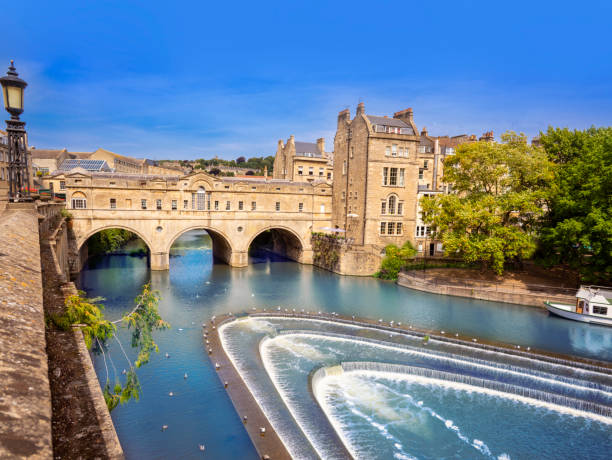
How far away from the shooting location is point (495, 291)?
31.3 meters

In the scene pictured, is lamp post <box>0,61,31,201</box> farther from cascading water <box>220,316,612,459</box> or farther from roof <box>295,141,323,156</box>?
roof <box>295,141,323,156</box>

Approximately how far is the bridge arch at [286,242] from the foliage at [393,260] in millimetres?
10017

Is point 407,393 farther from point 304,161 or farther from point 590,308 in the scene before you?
point 304,161

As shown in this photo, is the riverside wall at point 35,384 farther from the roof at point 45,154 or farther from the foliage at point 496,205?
the roof at point 45,154

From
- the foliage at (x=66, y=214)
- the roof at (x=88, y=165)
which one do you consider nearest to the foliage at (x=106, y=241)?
the foliage at (x=66, y=214)

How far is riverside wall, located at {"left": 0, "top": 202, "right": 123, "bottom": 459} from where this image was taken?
224cm

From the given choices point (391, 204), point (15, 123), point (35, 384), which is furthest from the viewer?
point (391, 204)

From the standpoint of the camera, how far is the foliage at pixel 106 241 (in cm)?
4653

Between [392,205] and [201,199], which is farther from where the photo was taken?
[392,205]

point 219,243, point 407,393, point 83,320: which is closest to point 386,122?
point 219,243

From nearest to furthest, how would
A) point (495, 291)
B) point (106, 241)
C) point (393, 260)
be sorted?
1. point (495, 291)
2. point (393, 260)
3. point (106, 241)

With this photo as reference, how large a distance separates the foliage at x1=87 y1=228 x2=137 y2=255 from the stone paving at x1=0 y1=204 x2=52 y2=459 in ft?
151

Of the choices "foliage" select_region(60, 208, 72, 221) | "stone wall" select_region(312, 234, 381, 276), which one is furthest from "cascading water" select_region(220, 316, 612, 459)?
"foliage" select_region(60, 208, 72, 221)

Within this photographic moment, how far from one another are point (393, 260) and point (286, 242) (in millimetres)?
16436
